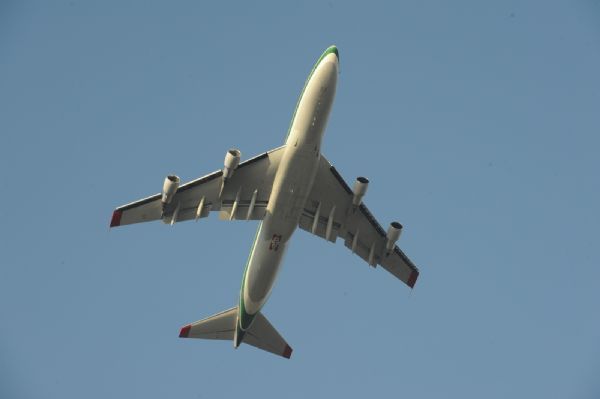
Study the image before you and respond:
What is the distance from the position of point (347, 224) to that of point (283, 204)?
6.54 meters

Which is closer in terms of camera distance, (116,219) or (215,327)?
(116,219)

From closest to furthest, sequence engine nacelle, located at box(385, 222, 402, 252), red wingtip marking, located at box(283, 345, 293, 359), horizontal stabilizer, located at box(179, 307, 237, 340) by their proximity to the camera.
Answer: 1. engine nacelle, located at box(385, 222, 402, 252)
2. horizontal stabilizer, located at box(179, 307, 237, 340)
3. red wingtip marking, located at box(283, 345, 293, 359)

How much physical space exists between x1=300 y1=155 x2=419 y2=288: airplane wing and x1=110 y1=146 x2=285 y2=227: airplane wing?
322 cm

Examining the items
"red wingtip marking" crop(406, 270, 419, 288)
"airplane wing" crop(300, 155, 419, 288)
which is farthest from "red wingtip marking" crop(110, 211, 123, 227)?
"red wingtip marking" crop(406, 270, 419, 288)

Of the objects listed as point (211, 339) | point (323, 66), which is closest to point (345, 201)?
point (323, 66)

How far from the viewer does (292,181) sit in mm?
45688

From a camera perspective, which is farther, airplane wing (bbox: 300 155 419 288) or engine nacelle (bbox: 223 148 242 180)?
airplane wing (bbox: 300 155 419 288)

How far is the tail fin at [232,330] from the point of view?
53.8 m

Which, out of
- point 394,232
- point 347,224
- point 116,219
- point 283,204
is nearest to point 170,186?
point 116,219

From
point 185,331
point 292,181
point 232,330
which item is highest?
point 292,181

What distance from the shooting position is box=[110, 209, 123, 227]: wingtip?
46969 mm

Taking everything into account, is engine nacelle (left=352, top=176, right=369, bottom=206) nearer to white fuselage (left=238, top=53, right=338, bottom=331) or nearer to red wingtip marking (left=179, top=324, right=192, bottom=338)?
white fuselage (left=238, top=53, right=338, bottom=331)

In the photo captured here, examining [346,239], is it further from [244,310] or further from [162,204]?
[162,204]

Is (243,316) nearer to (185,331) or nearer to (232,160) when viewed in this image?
(185,331)
